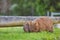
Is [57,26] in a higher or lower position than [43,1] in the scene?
lower

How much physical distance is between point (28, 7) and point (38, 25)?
20.6ft

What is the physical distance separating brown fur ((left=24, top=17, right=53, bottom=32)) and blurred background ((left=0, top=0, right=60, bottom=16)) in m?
4.41

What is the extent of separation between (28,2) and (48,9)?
1.26 metres

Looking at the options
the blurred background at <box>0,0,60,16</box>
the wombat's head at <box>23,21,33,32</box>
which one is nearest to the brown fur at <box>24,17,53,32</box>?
the wombat's head at <box>23,21,33,32</box>

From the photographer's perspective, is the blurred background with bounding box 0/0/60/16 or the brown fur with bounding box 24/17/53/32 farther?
the blurred background with bounding box 0/0/60/16

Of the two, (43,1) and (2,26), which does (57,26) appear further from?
(43,1)

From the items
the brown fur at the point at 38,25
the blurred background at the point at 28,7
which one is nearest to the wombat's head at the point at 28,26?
the brown fur at the point at 38,25

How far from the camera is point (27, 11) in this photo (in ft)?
36.9

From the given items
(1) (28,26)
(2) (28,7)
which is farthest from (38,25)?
(2) (28,7)

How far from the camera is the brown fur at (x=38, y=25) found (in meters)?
4.86

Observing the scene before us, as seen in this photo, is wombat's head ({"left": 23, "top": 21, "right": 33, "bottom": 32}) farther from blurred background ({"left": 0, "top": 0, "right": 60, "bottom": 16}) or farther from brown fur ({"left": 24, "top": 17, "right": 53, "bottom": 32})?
blurred background ({"left": 0, "top": 0, "right": 60, "bottom": 16})

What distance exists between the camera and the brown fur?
4.86 meters

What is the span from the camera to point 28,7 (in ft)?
36.4

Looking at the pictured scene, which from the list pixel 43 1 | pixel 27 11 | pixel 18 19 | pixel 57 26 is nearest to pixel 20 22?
pixel 18 19
